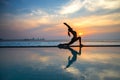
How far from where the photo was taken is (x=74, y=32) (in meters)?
A: 13.8

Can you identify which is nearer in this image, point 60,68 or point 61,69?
point 61,69

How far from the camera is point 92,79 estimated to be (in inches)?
193

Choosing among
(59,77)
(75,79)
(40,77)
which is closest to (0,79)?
(40,77)

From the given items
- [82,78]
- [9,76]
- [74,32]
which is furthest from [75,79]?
[74,32]

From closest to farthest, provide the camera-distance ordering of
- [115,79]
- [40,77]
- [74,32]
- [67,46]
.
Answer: [115,79], [40,77], [74,32], [67,46]

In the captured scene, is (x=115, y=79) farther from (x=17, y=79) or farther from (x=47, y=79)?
(x=17, y=79)

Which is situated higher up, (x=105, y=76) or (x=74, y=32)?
(x=74, y=32)

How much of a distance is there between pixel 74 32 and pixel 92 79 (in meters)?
9.04

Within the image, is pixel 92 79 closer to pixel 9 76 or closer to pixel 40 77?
pixel 40 77

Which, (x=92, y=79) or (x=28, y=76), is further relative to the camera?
(x=28, y=76)

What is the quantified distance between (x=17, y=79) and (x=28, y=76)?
0.38 meters

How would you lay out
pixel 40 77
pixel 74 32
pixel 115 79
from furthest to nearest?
pixel 74 32
pixel 40 77
pixel 115 79

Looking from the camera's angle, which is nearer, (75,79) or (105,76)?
(75,79)

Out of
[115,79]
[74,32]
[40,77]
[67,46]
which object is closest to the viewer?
[115,79]
